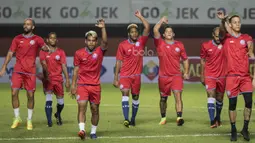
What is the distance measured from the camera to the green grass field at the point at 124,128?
13.5 meters

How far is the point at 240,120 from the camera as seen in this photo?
16453mm

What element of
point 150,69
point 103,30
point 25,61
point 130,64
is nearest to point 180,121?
point 130,64

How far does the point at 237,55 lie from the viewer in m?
13.2

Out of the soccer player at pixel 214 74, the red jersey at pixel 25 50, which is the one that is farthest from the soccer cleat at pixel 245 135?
the red jersey at pixel 25 50

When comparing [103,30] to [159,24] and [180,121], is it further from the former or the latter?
[180,121]

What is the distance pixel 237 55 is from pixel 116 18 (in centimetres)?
1521

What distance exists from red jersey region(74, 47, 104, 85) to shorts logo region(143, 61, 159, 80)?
1405 centimetres

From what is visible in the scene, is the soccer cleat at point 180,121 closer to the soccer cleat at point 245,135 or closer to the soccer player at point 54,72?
the soccer cleat at point 245,135

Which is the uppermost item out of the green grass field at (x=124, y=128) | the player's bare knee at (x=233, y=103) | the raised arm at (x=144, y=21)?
the raised arm at (x=144, y=21)

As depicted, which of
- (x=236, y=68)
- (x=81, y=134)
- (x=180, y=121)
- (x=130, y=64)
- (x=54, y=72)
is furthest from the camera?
(x=54, y=72)

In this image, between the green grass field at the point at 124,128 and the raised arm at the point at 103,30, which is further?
the green grass field at the point at 124,128

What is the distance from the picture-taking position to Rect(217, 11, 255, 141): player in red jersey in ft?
43.1

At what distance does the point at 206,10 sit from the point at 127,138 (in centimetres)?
1534

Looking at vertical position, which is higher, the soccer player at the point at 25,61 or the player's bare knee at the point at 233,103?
the soccer player at the point at 25,61
